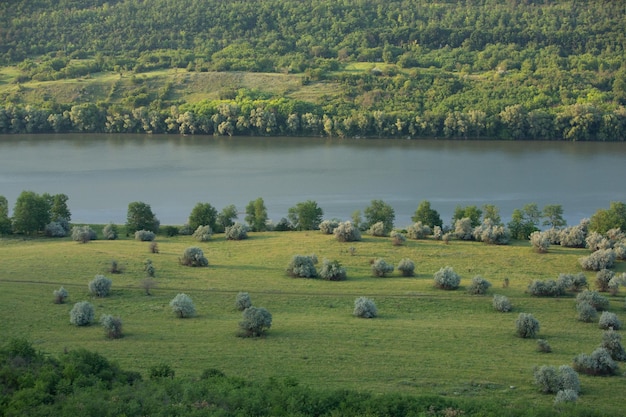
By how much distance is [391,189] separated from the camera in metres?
38.2

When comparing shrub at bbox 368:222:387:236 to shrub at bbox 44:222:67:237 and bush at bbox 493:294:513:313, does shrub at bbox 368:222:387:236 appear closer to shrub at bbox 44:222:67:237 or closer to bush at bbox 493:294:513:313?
bush at bbox 493:294:513:313

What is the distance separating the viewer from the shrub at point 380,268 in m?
23.1

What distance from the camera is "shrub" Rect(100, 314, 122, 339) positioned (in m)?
17.8

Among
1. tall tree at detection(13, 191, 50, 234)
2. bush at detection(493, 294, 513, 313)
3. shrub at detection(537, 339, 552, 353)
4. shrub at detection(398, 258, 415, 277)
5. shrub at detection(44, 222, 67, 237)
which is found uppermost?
tall tree at detection(13, 191, 50, 234)

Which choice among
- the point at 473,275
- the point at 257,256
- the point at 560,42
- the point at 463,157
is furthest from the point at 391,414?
the point at 560,42

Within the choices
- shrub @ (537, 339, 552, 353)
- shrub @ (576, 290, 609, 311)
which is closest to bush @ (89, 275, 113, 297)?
shrub @ (537, 339, 552, 353)

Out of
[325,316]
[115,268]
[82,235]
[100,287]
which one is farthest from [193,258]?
[325,316]

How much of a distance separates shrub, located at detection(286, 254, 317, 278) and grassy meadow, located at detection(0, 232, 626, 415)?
30 centimetres

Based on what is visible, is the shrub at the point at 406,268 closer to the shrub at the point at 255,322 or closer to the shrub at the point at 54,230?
the shrub at the point at 255,322

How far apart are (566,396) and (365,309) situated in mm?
5691

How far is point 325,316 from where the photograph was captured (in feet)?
64.3

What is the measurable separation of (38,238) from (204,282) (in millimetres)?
8097

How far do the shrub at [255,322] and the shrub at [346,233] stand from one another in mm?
9054

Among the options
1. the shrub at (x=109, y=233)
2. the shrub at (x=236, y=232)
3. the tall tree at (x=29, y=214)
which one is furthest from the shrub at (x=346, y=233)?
the tall tree at (x=29, y=214)
